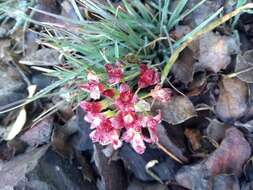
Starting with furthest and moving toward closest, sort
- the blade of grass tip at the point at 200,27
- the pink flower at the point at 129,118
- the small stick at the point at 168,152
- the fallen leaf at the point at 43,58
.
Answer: the fallen leaf at the point at 43,58 → the small stick at the point at 168,152 → the blade of grass tip at the point at 200,27 → the pink flower at the point at 129,118

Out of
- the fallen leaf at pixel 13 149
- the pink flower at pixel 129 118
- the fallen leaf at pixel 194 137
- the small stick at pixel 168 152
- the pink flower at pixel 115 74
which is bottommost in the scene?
the fallen leaf at pixel 13 149

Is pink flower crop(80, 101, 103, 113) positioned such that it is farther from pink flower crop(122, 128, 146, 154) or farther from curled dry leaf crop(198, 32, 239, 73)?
curled dry leaf crop(198, 32, 239, 73)

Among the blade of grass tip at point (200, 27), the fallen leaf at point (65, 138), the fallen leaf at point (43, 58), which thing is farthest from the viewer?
the fallen leaf at point (43, 58)

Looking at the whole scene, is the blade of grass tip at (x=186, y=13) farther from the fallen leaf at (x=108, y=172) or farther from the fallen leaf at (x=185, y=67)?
the fallen leaf at (x=108, y=172)

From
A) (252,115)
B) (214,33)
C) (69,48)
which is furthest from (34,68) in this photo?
(252,115)

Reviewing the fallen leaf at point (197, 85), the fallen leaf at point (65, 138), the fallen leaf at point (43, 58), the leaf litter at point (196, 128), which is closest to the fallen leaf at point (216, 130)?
the leaf litter at point (196, 128)

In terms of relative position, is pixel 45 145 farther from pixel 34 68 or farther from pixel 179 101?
pixel 179 101
